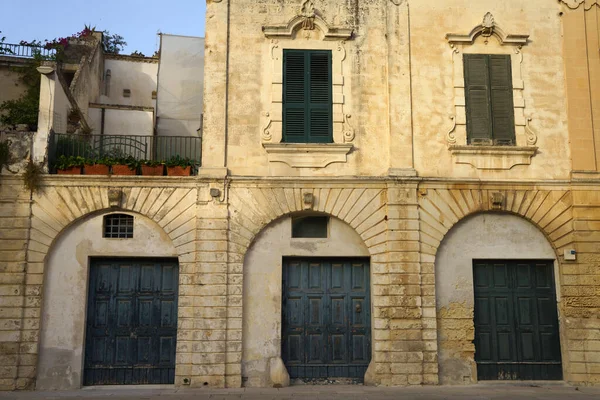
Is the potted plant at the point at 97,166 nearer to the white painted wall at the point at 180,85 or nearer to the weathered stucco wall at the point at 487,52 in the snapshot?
the weathered stucco wall at the point at 487,52

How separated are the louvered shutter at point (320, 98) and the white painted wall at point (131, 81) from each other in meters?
12.3

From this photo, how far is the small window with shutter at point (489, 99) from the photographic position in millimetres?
14039

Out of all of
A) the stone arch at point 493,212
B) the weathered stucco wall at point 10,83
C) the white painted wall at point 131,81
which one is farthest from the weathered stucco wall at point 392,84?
the white painted wall at point 131,81

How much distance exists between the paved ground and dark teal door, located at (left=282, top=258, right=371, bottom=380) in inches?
21.1

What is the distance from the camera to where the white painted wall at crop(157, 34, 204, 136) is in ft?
69.5

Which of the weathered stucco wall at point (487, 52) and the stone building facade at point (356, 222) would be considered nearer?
the stone building facade at point (356, 222)

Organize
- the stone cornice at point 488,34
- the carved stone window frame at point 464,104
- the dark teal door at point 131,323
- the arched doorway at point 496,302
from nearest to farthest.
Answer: the dark teal door at point 131,323 → the arched doorway at point 496,302 → the carved stone window frame at point 464,104 → the stone cornice at point 488,34

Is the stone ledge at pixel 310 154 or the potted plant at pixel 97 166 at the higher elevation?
the stone ledge at pixel 310 154

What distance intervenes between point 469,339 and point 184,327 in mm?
5997

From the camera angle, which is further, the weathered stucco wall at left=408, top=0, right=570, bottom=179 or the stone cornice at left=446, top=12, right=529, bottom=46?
the stone cornice at left=446, top=12, right=529, bottom=46

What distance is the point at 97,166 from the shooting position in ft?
44.3

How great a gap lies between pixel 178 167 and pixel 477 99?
6890mm

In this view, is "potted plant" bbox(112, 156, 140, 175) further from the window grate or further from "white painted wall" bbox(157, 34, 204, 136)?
"white painted wall" bbox(157, 34, 204, 136)

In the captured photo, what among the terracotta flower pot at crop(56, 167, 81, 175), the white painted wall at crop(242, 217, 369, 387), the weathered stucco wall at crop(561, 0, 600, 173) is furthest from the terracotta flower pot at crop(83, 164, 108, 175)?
the weathered stucco wall at crop(561, 0, 600, 173)
